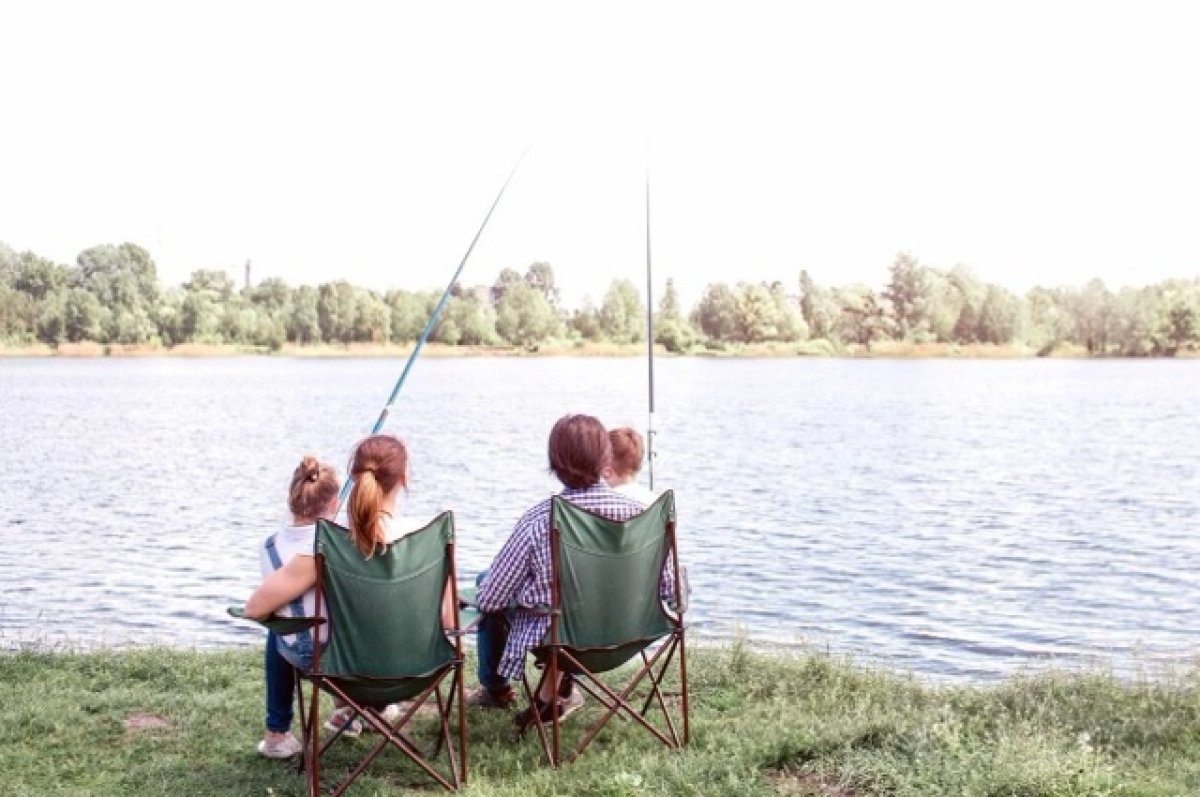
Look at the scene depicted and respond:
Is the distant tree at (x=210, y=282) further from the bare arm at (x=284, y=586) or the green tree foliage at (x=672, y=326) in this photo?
the bare arm at (x=284, y=586)

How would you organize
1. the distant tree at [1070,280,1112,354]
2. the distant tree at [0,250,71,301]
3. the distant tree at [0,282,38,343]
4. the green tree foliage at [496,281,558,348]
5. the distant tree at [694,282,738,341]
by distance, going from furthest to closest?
the distant tree at [1070,280,1112,354] < the green tree foliage at [496,281,558,348] < the distant tree at [694,282,738,341] < the distant tree at [0,282,38,343] < the distant tree at [0,250,71,301]

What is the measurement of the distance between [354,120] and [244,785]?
61.8m

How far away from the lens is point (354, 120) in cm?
6366

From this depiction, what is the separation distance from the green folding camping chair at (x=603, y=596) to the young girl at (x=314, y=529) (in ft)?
1.54

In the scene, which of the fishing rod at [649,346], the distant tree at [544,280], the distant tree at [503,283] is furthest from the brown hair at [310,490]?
the distant tree at [544,280]

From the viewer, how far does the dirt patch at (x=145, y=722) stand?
15.7 ft

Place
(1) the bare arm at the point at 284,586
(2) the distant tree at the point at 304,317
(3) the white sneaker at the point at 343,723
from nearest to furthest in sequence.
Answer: (1) the bare arm at the point at 284,586
(3) the white sneaker at the point at 343,723
(2) the distant tree at the point at 304,317

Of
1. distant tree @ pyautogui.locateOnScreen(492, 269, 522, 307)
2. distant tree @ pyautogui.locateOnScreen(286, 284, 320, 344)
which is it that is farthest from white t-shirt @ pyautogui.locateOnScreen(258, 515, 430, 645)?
distant tree @ pyautogui.locateOnScreen(492, 269, 522, 307)

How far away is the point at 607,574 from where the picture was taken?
4230 millimetres

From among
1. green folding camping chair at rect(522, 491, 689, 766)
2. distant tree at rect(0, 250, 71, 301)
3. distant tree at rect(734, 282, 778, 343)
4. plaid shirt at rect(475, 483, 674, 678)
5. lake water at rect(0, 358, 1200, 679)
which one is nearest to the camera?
green folding camping chair at rect(522, 491, 689, 766)

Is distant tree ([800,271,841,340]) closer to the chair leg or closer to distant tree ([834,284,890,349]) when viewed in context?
distant tree ([834,284,890,349])

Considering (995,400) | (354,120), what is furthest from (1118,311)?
(354,120)

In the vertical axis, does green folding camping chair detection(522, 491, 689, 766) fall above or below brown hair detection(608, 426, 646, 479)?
below

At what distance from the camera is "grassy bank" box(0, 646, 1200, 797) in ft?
12.8
